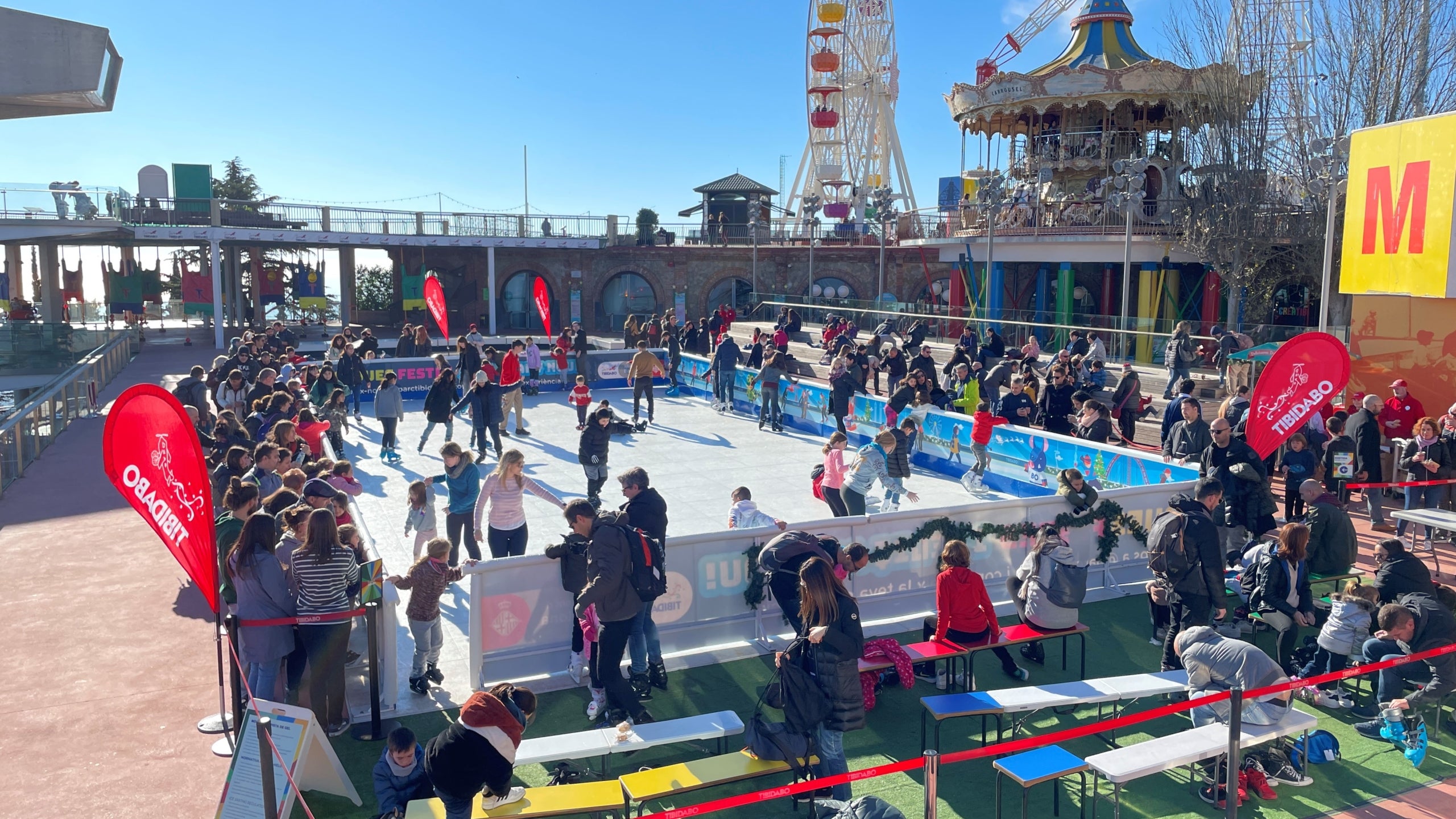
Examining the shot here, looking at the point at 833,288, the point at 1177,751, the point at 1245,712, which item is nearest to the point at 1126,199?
the point at 833,288

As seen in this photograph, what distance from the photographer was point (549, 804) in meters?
5.31

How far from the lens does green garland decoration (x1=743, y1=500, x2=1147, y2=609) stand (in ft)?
27.6

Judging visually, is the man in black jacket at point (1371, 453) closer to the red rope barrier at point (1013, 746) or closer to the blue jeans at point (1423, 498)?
the blue jeans at point (1423, 498)

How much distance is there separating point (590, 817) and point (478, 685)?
1830 millimetres

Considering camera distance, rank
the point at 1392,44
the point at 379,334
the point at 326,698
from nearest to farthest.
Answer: the point at 326,698 < the point at 1392,44 < the point at 379,334

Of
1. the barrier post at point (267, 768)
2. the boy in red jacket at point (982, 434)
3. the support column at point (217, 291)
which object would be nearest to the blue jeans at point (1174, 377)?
the boy in red jacket at point (982, 434)

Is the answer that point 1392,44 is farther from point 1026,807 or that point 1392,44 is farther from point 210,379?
point 210,379

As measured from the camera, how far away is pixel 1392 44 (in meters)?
21.2

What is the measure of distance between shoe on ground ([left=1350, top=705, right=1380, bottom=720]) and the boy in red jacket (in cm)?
714

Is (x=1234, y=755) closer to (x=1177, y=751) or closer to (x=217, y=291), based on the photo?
(x=1177, y=751)

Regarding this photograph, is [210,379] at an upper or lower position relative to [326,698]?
upper

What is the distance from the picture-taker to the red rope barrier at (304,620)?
6.38 metres

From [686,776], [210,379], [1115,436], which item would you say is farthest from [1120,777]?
[210,379]

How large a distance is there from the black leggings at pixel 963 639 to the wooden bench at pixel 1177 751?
126 cm
